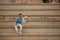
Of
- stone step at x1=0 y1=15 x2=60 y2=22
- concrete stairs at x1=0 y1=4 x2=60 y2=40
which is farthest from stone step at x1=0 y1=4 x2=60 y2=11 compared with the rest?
stone step at x1=0 y1=15 x2=60 y2=22

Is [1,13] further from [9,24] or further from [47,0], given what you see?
[47,0]

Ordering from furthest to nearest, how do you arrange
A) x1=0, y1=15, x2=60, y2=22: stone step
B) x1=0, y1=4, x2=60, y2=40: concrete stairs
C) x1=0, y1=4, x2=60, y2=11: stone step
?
x1=0, y1=4, x2=60, y2=11: stone step < x1=0, y1=15, x2=60, y2=22: stone step < x1=0, y1=4, x2=60, y2=40: concrete stairs

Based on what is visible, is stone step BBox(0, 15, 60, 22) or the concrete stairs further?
stone step BBox(0, 15, 60, 22)

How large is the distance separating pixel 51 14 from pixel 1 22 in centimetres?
321

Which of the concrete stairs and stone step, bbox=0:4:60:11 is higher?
stone step, bbox=0:4:60:11

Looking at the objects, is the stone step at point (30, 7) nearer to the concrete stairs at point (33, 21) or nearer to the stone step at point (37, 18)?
the concrete stairs at point (33, 21)

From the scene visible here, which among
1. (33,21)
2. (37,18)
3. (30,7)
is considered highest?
(30,7)

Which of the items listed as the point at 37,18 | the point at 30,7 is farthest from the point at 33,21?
the point at 30,7

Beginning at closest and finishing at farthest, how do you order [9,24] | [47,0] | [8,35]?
[8,35], [9,24], [47,0]

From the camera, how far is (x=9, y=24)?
49.8 ft

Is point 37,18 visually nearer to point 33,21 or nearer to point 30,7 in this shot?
point 33,21

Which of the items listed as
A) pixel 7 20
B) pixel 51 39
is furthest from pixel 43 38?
pixel 7 20

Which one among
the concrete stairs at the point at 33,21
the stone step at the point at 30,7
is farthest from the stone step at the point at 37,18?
the stone step at the point at 30,7

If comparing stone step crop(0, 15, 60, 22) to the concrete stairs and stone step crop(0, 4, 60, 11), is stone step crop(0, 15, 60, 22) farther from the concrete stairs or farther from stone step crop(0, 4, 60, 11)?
stone step crop(0, 4, 60, 11)
